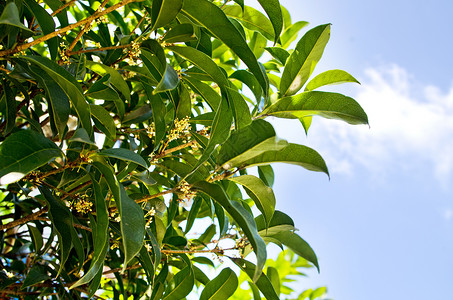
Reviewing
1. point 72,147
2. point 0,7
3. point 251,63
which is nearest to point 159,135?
point 72,147

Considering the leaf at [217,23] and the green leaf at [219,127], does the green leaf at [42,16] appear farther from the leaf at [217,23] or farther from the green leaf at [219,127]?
the green leaf at [219,127]

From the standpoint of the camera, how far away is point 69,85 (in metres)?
0.84

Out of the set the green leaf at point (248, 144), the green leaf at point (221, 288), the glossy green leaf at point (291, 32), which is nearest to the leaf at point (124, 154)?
the green leaf at point (248, 144)

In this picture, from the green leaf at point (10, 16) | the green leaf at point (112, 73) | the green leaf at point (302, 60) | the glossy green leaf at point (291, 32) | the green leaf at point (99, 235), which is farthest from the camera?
the glossy green leaf at point (291, 32)

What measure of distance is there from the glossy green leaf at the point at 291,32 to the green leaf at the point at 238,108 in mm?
919

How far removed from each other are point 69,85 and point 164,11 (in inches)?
8.8

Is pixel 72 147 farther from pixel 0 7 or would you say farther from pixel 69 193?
pixel 0 7

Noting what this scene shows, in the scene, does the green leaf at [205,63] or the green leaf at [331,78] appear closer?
the green leaf at [205,63]

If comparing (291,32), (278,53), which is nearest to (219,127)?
(278,53)

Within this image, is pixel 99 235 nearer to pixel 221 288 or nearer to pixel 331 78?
pixel 221 288

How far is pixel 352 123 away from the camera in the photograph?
98 centimetres

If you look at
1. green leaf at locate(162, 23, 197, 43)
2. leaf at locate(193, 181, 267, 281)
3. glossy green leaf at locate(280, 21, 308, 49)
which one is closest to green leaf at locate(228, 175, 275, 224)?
leaf at locate(193, 181, 267, 281)

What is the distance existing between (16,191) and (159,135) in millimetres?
692

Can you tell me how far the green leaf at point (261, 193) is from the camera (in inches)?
38.9
